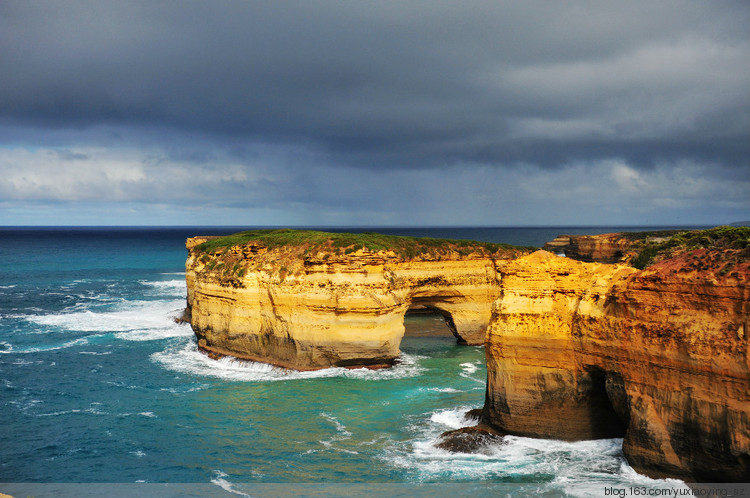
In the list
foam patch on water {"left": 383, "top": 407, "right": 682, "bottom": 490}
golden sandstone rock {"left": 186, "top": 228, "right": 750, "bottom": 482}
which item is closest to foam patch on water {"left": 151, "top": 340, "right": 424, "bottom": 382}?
golden sandstone rock {"left": 186, "top": 228, "right": 750, "bottom": 482}

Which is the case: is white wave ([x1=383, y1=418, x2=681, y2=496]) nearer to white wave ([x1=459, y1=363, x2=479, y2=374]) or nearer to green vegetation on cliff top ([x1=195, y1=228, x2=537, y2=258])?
white wave ([x1=459, y1=363, x2=479, y2=374])

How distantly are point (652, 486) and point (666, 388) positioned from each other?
9.50 feet

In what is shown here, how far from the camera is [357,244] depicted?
3369cm

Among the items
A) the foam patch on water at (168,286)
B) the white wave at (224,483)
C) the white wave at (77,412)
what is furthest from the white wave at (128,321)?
the white wave at (224,483)

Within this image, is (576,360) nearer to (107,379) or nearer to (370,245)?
(370,245)

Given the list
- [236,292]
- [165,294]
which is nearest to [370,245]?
[236,292]

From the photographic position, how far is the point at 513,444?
19.7m

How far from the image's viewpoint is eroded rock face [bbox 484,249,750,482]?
48.1 feet

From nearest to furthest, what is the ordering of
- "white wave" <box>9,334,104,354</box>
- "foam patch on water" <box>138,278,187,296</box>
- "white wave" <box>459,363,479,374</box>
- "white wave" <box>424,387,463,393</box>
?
"white wave" <box>424,387,463,393</box>
"white wave" <box>459,363,479,374</box>
"white wave" <box>9,334,104,354</box>
"foam patch on water" <box>138,278,187,296</box>

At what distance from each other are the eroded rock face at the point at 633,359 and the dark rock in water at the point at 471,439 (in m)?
0.50

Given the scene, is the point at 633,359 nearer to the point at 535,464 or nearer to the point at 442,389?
the point at 535,464

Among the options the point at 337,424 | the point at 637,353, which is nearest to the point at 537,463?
the point at 637,353

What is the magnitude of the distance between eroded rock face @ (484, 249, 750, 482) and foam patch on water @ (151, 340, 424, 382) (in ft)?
37.2

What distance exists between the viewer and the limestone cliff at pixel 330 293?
32219 mm
